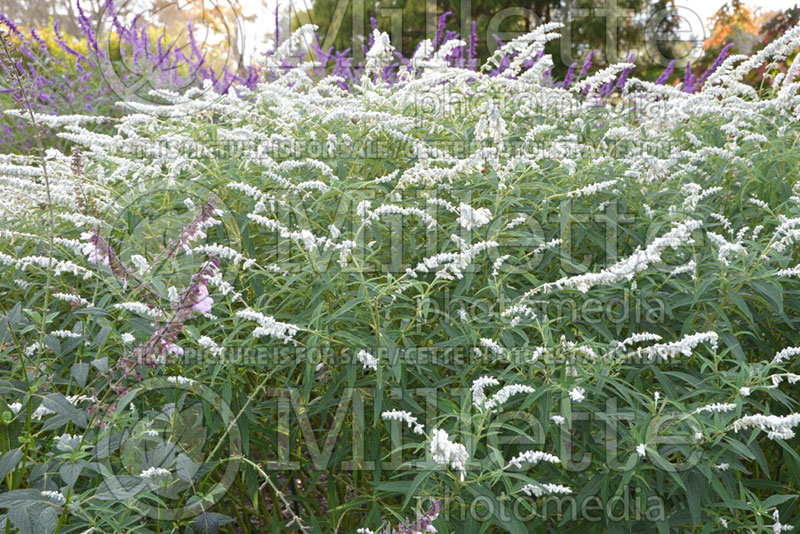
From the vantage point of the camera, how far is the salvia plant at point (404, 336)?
2.23 metres

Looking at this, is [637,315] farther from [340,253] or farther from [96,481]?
[96,481]

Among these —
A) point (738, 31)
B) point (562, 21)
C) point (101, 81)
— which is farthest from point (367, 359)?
point (738, 31)

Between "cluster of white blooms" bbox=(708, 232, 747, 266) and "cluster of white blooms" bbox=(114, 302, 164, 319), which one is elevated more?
"cluster of white blooms" bbox=(708, 232, 747, 266)

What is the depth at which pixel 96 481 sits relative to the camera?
2.37 m

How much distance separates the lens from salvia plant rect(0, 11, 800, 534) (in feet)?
7.33

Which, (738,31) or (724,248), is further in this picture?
(738,31)

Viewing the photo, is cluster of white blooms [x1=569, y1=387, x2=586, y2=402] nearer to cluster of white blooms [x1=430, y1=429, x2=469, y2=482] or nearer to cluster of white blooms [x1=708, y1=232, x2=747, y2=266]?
cluster of white blooms [x1=430, y1=429, x2=469, y2=482]

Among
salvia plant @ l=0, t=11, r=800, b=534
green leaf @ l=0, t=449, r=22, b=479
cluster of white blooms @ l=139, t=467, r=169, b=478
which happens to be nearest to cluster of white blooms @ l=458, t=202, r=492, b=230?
salvia plant @ l=0, t=11, r=800, b=534

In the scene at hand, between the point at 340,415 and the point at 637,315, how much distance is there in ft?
3.92

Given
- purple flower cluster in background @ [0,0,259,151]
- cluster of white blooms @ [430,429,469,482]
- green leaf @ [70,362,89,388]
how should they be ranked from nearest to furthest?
cluster of white blooms @ [430,429,469,482] → green leaf @ [70,362,89,388] → purple flower cluster in background @ [0,0,259,151]

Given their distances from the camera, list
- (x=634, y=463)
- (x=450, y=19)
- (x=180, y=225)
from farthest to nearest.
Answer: (x=450, y=19) < (x=180, y=225) < (x=634, y=463)

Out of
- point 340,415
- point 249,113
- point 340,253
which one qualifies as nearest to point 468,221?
point 340,253

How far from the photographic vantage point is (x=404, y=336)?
8.41ft

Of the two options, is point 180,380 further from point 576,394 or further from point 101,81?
point 101,81
